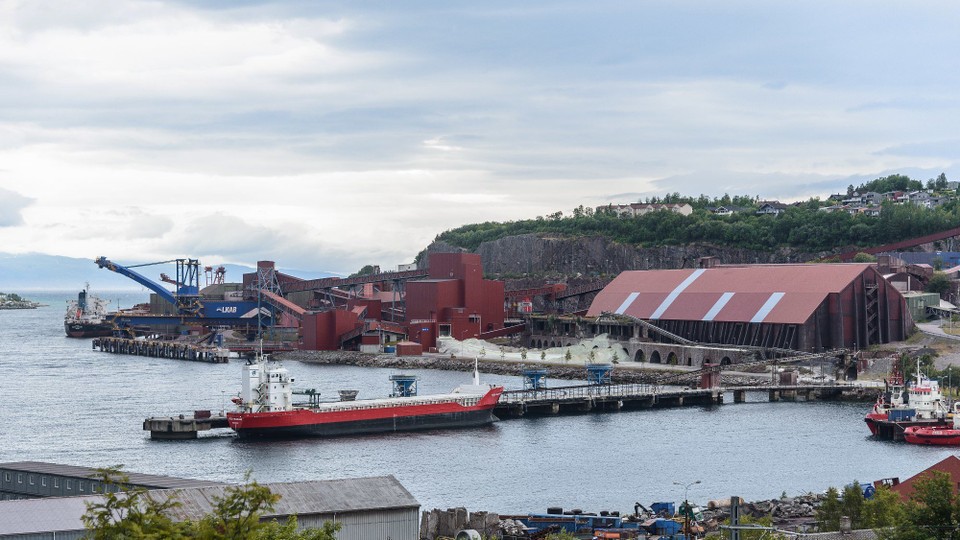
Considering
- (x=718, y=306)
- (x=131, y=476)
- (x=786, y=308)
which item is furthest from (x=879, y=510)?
(x=718, y=306)

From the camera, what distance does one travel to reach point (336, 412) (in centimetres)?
5656

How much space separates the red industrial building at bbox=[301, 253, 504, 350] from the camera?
104 m

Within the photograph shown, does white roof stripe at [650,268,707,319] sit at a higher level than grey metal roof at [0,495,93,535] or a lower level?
higher

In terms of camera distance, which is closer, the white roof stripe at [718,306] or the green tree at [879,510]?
the green tree at [879,510]

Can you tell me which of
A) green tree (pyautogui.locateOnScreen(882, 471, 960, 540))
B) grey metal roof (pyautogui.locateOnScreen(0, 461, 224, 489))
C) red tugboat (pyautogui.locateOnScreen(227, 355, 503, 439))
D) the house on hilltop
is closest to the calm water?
red tugboat (pyautogui.locateOnScreen(227, 355, 503, 439))

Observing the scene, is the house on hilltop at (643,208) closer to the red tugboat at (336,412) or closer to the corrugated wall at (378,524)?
the red tugboat at (336,412)

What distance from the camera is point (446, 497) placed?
40844 mm

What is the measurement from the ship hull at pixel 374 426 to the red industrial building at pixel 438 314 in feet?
135

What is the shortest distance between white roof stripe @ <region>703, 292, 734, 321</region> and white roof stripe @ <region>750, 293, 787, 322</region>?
356 centimetres

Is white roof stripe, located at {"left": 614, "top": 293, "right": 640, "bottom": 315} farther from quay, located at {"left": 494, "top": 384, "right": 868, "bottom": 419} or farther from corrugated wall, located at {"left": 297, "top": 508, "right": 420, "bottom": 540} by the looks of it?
corrugated wall, located at {"left": 297, "top": 508, "right": 420, "bottom": 540}

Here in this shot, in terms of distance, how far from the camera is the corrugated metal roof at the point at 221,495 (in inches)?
933

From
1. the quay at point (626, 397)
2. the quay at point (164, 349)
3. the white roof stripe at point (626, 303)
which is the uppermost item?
the white roof stripe at point (626, 303)

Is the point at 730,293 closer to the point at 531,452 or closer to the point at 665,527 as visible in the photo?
the point at 531,452

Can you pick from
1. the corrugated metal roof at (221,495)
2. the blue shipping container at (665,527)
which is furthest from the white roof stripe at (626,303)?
the corrugated metal roof at (221,495)
